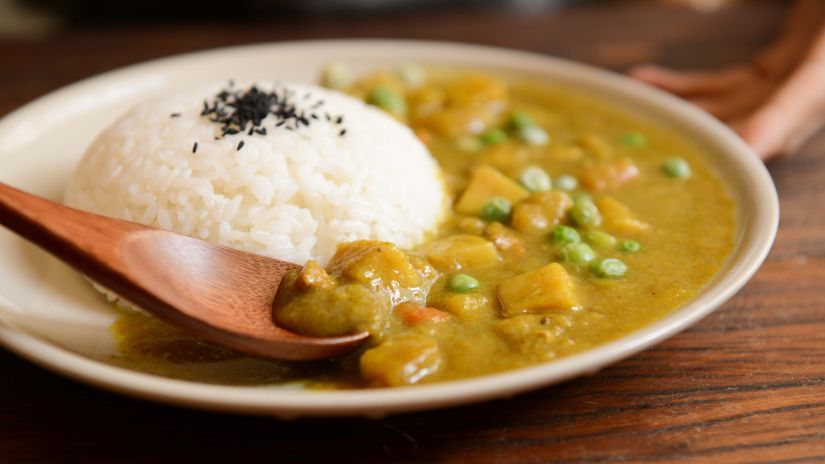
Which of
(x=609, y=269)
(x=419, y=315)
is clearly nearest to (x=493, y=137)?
(x=609, y=269)

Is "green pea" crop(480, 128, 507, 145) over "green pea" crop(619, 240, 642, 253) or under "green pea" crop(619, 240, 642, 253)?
over

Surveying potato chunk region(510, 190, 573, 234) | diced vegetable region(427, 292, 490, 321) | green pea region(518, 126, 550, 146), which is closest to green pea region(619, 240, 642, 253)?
potato chunk region(510, 190, 573, 234)

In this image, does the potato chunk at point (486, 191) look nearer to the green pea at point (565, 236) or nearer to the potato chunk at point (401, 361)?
the green pea at point (565, 236)

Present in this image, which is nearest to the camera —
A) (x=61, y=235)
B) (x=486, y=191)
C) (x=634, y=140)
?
(x=61, y=235)

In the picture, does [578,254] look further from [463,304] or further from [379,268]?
[379,268]

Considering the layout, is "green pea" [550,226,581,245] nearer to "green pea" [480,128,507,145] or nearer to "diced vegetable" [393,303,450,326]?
"diced vegetable" [393,303,450,326]

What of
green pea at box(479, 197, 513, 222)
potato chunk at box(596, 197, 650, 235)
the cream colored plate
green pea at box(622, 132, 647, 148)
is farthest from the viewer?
green pea at box(622, 132, 647, 148)
